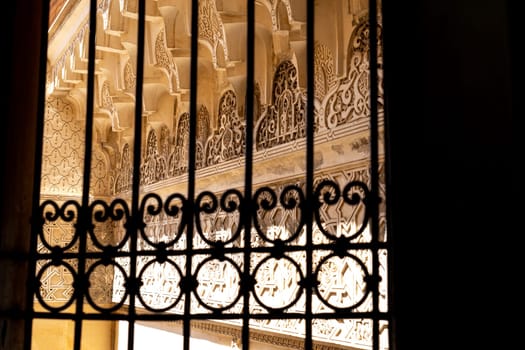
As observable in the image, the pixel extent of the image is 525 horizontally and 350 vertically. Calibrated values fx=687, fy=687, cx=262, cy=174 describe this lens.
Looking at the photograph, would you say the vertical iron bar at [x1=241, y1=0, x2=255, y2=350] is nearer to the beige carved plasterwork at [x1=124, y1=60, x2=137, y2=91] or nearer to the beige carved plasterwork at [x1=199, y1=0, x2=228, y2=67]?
the beige carved plasterwork at [x1=199, y1=0, x2=228, y2=67]

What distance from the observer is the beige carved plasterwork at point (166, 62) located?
423cm

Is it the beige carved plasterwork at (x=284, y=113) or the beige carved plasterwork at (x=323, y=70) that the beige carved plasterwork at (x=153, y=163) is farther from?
the beige carved plasterwork at (x=323, y=70)

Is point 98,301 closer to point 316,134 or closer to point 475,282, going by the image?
point 316,134

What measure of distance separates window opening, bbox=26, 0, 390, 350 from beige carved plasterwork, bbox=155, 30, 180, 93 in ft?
0.05

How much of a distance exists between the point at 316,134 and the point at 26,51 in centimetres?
163

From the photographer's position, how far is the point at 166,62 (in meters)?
4.39

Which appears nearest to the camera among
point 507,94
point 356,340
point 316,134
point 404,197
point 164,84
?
point 507,94

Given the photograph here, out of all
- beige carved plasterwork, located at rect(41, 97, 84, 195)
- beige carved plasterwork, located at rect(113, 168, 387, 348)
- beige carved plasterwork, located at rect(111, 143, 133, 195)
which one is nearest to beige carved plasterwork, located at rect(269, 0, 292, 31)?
beige carved plasterwork, located at rect(113, 168, 387, 348)

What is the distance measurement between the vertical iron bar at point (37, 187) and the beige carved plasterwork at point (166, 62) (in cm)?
265

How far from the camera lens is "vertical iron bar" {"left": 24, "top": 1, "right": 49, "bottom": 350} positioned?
1.44m

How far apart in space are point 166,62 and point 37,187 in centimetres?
300

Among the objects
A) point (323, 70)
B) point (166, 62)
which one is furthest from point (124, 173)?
point (323, 70)

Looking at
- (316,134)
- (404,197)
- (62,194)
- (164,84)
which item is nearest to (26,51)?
(404,197)

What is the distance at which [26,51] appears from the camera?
1500 mm
